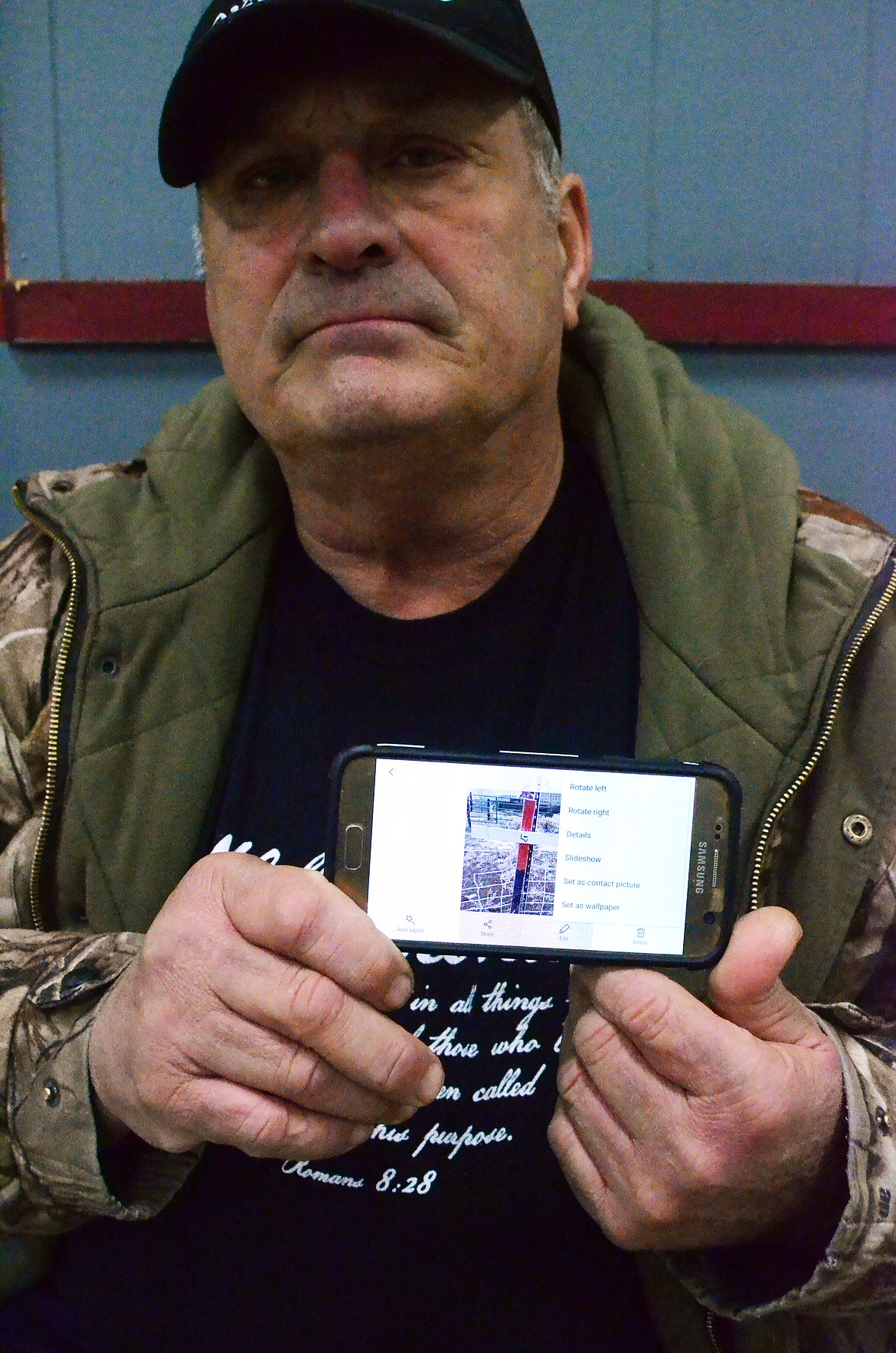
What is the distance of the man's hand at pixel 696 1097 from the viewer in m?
0.66

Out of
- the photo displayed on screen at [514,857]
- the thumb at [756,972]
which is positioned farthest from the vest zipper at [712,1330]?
the photo displayed on screen at [514,857]

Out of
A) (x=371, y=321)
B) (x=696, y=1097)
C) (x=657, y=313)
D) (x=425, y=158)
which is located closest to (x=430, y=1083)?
(x=696, y=1097)

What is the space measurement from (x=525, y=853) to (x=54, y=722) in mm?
493

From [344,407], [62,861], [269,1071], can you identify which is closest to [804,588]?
[344,407]

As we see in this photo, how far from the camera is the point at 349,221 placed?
2.83 ft

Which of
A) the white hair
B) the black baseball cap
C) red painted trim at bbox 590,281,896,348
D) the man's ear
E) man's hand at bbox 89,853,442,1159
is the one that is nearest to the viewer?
man's hand at bbox 89,853,442,1159

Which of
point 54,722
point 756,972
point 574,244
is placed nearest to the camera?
point 756,972

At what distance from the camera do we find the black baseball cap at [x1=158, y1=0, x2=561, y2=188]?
81 centimetres

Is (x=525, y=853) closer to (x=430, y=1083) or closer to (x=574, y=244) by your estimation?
(x=430, y=1083)

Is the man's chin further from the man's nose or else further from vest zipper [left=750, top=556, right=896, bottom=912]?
vest zipper [left=750, top=556, right=896, bottom=912]

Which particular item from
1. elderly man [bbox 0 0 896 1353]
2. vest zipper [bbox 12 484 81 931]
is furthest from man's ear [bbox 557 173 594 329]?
Answer: vest zipper [bbox 12 484 81 931]

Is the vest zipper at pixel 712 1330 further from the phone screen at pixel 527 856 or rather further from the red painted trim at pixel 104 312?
the red painted trim at pixel 104 312

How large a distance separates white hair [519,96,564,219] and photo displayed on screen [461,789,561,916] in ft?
2.02

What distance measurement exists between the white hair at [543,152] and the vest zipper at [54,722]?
57 cm
